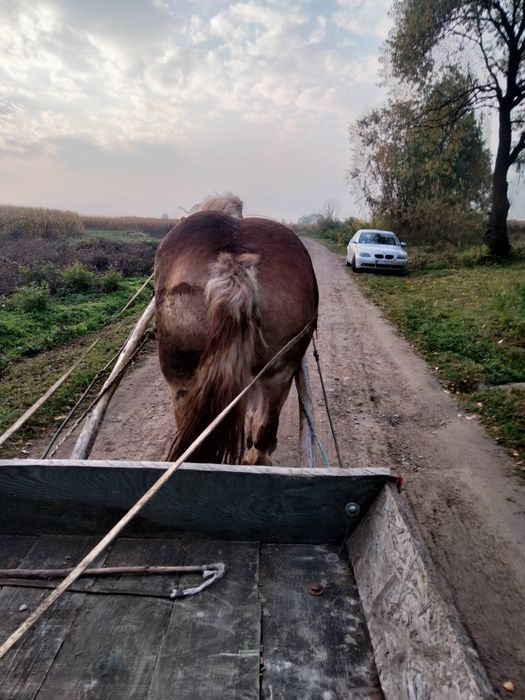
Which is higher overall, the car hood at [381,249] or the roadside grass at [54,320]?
the car hood at [381,249]

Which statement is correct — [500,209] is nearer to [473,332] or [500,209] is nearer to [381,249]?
[381,249]

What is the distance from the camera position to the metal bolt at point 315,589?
175cm

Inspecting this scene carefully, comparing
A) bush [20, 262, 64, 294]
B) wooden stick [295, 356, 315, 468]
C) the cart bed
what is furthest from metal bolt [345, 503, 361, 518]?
bush [20, 262, 64, 294]

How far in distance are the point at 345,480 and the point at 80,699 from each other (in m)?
1.13

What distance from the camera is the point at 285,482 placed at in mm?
1902

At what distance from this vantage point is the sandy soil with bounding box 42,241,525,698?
265cm

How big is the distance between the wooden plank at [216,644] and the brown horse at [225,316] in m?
0.89

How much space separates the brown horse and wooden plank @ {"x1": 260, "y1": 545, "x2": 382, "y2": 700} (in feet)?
2.71

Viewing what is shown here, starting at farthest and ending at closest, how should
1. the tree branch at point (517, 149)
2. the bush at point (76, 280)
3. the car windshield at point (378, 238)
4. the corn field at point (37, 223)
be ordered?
the corn field at point (37, 223) < the car windshield at point (378, 238) < the tree branch at point (517, 149) < the bush at point (76, 280)

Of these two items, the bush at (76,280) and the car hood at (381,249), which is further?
the car hood at (381,249)

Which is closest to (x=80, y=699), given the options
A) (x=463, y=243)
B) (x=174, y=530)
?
(x=174, y=530)

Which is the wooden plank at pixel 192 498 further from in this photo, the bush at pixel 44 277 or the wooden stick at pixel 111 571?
the bush at pixel 44 277

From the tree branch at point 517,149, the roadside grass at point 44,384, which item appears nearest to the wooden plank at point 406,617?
the roadside grass at point 44,384

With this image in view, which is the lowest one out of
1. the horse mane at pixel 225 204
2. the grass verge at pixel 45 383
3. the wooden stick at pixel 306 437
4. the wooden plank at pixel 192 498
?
the grass verge at pixel 45 383
